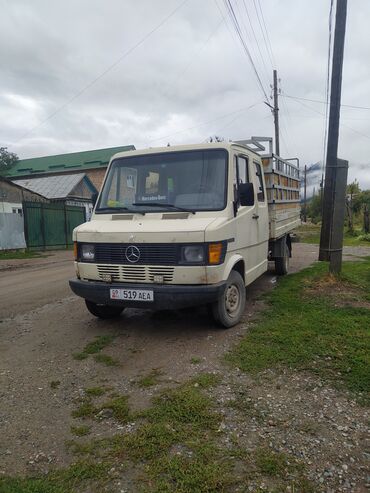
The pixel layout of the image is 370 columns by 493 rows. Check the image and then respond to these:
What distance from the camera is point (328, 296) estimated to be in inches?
240

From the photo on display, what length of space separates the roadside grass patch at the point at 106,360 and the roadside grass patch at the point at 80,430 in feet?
3.69

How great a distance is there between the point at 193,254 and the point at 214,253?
0.24m

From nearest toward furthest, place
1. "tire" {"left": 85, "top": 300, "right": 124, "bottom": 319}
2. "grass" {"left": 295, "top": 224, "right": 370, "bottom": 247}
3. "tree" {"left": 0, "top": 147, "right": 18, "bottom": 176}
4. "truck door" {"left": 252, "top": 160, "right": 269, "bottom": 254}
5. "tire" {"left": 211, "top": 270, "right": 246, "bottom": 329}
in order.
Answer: "tire" {"left": 211, "top": 270, "right": 246, "bottom": 329} → "tire" {"left": 85, "top": 300, "right": 124, "bottom": 319} → "truck door" {"left": 252, "top": 160, "right": 269, "bottom": 254} → "grass" {"left": 295, "top": 224, "right": 370, "bottom": 247} → "tree" {"left": 0, "top": 147, "right": 18, "bottom": 176}

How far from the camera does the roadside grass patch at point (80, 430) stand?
9.04ft

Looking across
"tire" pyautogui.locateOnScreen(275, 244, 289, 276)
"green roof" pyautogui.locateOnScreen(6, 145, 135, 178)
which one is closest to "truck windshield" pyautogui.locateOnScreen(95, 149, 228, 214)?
"tire" pyautogui.locateOnScreen(275, 244, 289, 276)

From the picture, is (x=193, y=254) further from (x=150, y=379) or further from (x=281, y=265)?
(x=281, y=265)

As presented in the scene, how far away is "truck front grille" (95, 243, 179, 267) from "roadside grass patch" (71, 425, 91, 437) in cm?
196

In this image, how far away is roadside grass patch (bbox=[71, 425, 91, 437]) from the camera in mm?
2754

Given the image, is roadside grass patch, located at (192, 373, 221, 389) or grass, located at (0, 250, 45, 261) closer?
roadside grass patch, located at (192, 373, 221, 389)

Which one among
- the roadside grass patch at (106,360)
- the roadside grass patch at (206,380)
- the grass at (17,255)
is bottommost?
the grass at (17,255)

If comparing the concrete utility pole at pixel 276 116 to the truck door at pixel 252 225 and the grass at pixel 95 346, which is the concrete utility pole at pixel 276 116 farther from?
the grass at pixel 95 346

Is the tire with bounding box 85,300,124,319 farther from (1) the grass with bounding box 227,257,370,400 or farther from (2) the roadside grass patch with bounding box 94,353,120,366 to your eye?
(1) the grass with bounding box 227,257,370,400

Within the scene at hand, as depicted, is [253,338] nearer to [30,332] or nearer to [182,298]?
[182,298]

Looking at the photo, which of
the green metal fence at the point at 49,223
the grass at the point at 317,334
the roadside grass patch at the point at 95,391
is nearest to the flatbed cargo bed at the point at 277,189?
the grass at the point at 317,334
